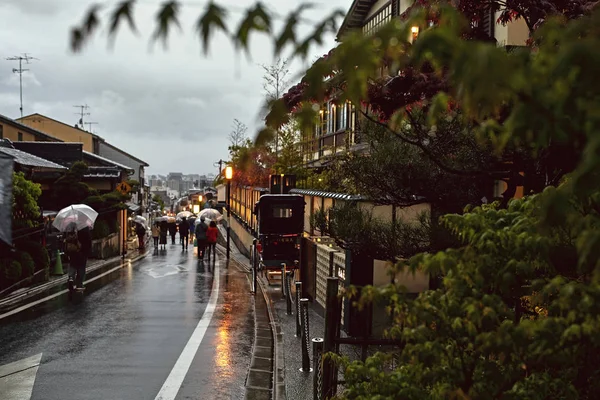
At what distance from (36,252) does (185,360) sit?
36.7ft

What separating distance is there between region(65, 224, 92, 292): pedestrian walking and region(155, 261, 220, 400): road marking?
391 cm

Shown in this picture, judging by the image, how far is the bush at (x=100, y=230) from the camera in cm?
2744

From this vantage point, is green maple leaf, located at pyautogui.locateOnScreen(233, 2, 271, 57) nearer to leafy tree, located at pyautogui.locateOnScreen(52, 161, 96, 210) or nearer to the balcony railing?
the balcony railing

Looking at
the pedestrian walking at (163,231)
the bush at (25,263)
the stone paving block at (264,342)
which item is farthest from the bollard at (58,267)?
the pedestrian walking at (163,231)

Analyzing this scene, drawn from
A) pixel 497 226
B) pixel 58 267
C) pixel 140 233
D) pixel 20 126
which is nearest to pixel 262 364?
pixel 497 226

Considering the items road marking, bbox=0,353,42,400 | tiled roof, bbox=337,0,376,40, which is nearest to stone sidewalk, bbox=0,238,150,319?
road marking, bbox=0,353,42,400

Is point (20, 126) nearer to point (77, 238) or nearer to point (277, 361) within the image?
point (77, 238)

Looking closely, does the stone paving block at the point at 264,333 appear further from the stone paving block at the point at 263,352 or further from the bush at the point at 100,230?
the bush at the point at 100,230

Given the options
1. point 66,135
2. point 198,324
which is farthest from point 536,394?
point 66,135

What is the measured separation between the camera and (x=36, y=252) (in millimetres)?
18938

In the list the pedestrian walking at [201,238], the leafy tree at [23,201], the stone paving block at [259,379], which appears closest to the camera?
the stone paving block at [259,379]

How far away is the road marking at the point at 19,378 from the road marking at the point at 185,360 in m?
1.84

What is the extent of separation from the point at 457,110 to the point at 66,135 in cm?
5863

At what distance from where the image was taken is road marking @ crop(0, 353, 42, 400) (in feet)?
26.4
